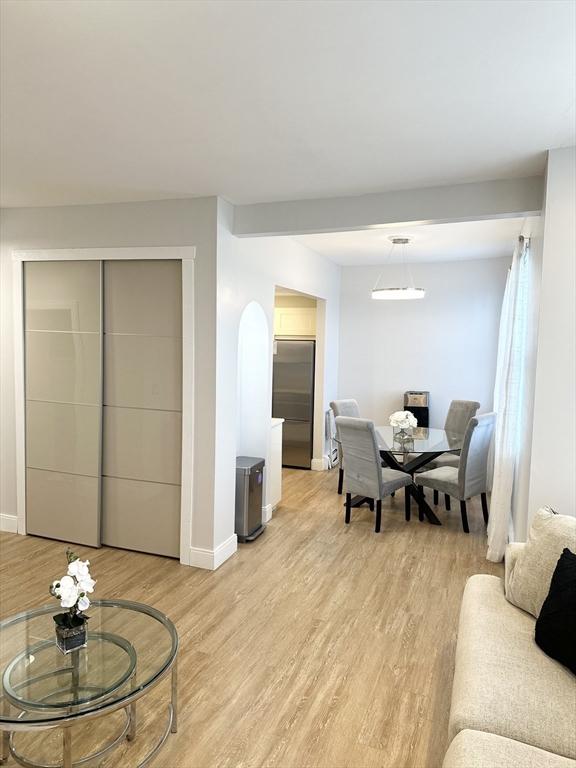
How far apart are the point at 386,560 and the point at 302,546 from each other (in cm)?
67

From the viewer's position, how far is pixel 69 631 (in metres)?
1.98

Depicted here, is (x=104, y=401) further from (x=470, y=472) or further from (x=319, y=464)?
(x=319, y=464)

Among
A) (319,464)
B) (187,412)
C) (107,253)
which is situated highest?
(107,253)

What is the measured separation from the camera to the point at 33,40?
1735 mm

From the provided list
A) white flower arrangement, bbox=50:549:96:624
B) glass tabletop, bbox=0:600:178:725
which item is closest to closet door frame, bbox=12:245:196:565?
glass tabletop, bbox=0:600:178:725

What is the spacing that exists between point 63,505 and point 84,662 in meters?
2.38

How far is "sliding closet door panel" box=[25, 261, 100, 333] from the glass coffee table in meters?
2.30

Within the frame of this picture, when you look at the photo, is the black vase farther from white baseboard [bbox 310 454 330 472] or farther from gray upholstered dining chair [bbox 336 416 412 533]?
white baseboard [bbox 310 454 330 472]

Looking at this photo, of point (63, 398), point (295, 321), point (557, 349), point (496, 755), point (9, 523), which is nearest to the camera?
point (496, 755)

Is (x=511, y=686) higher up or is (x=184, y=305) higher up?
(x=184, y=305)

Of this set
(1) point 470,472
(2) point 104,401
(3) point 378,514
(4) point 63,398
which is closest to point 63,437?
(4) point 63,398

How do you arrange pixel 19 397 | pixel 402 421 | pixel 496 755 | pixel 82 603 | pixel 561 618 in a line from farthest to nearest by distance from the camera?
1. pixel 402 421
2. pixel 19 397
3. pixel 82 603
4. pixel 561 618
5. pixel 496 755

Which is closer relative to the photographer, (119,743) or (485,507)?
(119,743)

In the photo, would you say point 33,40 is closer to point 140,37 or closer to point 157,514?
point 140,37
